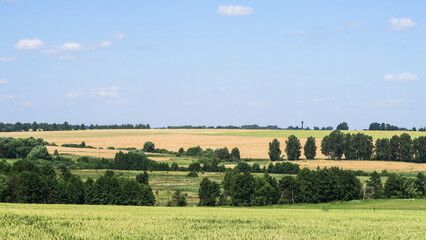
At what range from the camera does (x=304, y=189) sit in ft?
305

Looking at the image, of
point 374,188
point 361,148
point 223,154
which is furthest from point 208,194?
point 361,148

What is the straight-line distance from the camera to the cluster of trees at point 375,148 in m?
166

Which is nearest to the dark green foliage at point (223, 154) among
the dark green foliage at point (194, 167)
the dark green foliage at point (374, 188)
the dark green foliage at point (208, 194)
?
the dark green foliage at point (194, 167)

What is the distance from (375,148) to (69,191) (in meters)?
120

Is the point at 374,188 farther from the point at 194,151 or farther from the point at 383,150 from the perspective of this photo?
the point at 194,151

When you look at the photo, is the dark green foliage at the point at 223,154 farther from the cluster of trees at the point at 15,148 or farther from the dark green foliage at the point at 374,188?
the dark green foliage at the point at 374,188

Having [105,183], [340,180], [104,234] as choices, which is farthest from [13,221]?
[340,180]

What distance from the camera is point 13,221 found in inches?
1172

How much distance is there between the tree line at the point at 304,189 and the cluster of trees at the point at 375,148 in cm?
7362

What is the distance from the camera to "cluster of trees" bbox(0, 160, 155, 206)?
7775cm

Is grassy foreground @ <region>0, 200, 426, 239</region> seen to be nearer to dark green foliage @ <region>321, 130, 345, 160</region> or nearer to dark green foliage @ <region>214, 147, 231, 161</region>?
dark green foliage @ <region>321, 130, 345, 160</region>

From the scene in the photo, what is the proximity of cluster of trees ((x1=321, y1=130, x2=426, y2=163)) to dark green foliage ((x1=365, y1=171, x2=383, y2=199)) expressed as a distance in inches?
3024

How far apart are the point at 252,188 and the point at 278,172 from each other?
176 ft

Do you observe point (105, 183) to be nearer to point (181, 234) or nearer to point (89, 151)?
point (181, 234)
